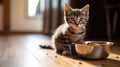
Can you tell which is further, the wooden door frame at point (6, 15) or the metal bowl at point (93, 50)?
the wooden door frame at point (6, 15)

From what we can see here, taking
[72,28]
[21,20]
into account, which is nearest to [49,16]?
[21,20]

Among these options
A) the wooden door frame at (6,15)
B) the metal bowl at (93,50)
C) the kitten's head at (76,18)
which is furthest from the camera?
the wooden door frame at (6,15)

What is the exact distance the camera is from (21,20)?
5281mm

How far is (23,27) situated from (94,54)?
3.61 metres

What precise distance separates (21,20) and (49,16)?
89 cm

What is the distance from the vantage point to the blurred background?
3674 mm

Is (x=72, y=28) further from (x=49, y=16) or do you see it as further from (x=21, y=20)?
(x=21, y=20)

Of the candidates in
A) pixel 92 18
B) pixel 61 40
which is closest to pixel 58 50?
pixel 61 40

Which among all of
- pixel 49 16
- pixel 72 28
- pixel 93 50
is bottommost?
pixel 93 50

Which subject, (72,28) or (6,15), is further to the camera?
(6,15)

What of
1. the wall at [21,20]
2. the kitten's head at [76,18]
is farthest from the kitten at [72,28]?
the wall at [21,20]

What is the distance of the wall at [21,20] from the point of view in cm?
524

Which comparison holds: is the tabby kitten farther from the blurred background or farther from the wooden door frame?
the wooden door frame

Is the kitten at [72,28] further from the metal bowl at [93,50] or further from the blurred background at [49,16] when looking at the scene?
the blurred background at [49,16]
